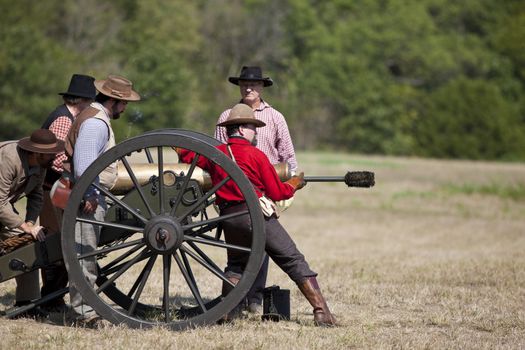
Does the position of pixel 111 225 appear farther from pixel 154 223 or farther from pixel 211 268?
pixel 211 268

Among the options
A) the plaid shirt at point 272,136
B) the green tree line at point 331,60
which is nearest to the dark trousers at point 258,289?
the plaid shirt at point 272,136

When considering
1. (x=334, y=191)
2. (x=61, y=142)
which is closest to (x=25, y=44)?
(x=334, y=191)

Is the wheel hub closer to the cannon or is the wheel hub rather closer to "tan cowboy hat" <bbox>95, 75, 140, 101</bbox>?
the cannon

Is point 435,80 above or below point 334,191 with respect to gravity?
above

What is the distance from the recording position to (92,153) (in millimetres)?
6949

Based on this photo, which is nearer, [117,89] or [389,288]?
[117,89]

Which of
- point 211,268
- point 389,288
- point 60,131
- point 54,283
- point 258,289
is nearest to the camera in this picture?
point 211,268

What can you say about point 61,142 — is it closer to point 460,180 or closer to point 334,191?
point 334,191

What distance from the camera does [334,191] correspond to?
92.8ft

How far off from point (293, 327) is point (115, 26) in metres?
52.5

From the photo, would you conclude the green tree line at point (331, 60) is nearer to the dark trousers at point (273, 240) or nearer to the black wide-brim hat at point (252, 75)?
the black wide-brim hat at point (252, 75)

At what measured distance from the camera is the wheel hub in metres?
6.71

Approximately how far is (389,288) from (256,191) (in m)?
3.12

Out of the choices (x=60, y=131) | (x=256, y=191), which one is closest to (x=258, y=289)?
(x=256, y=191)
